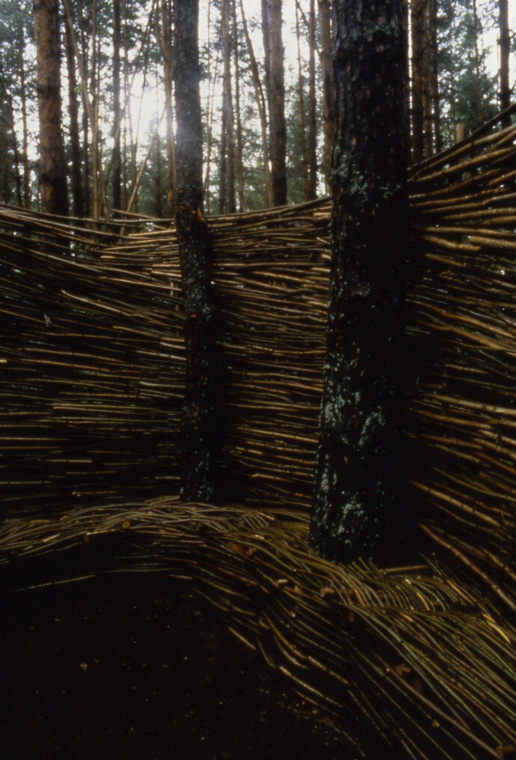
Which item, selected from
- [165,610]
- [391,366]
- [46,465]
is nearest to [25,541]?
[46,465]

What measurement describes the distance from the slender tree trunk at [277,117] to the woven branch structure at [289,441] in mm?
3932

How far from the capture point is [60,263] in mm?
2143

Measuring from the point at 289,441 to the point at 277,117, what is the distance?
17.8 feet

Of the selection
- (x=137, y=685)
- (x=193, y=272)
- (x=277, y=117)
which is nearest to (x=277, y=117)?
(x=277, y=117)

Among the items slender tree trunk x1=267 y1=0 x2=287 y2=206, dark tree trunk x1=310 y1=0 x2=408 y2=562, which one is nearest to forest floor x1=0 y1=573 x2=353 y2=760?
dark tree trunk x1=310 y1=0 x2=408 y2=562

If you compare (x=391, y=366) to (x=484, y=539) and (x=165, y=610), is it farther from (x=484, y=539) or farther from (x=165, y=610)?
(x=165, y=610)

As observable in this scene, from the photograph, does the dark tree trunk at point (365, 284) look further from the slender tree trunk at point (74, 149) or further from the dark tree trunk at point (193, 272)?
the slender tree trunk at point (74, 149)

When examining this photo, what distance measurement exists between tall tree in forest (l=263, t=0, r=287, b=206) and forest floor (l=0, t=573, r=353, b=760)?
196 inches

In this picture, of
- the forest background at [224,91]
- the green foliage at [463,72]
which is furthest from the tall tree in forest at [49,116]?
the green foliage at [463,72]

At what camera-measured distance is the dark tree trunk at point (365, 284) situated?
4.61ft

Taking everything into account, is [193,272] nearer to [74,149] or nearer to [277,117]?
[277,117]

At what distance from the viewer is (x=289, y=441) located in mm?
1968

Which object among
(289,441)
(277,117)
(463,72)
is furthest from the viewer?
(463,72)

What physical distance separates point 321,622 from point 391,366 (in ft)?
2.59
